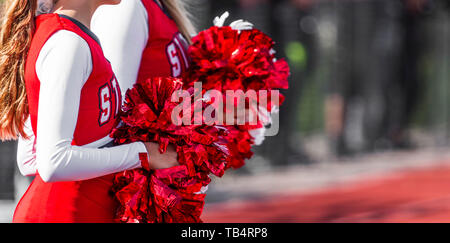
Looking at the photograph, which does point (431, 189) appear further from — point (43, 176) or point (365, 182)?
point (43, 176)

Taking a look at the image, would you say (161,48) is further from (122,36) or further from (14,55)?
(14,55)

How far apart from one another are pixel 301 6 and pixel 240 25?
8.22 meters

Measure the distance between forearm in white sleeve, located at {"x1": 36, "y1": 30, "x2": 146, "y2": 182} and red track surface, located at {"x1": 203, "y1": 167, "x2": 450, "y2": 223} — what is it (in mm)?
5451

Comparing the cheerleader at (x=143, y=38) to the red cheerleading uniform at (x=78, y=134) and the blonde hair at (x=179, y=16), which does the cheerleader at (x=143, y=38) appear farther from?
the red cheerleading uniform at (x=78, y=134)

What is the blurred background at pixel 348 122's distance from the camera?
26.9ft

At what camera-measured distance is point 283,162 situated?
10.8m

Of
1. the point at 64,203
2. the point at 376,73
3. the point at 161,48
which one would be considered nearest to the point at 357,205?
the point at 376,73

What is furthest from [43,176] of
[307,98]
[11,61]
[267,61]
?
[307,98]

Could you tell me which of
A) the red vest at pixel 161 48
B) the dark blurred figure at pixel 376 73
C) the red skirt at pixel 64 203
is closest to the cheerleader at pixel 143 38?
the red vest at pixel 161 48

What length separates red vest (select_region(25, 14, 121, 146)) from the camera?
6.34 ft

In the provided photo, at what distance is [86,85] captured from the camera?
195 cm

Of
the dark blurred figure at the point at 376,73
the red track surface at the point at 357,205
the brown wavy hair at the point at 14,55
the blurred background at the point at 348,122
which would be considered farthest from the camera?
the dark blurred figure at the point at 376,73

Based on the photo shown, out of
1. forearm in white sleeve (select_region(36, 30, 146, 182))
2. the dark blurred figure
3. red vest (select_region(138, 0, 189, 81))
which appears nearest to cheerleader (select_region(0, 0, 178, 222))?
forearm in white sleeve (select_region(36, 30, 146, 182))

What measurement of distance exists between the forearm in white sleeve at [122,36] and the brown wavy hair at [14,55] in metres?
0.26
